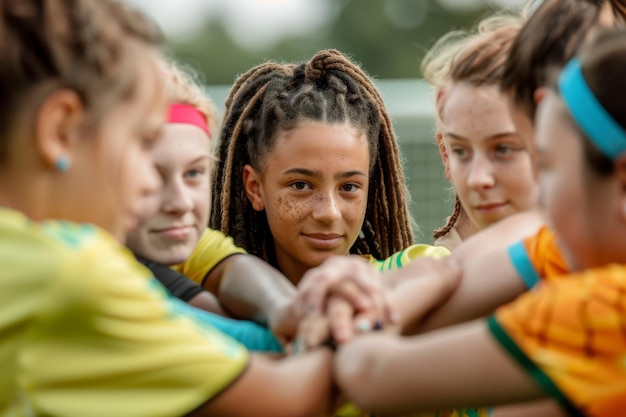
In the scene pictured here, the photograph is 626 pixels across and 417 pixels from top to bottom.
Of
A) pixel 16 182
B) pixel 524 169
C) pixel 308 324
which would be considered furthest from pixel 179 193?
pixel 524 169

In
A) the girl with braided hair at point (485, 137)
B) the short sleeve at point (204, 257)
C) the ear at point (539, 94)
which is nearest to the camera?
the ear at point (539, 94)

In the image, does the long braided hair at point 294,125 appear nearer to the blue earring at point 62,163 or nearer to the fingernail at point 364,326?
the fingernail at point 364,326

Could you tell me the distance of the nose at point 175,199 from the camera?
10.5 feet

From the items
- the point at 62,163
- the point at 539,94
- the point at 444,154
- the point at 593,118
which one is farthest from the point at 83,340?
the point at 444,154

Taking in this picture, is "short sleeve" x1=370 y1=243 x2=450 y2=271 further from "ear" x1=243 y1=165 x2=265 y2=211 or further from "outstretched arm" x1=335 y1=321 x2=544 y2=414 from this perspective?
"outstretched arm" x1=335 y1=321 x2=544 y2=414

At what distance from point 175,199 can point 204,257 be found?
329mm

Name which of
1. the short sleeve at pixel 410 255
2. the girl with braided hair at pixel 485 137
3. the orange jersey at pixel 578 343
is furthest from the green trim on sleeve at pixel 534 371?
the short sleeve at pixel 410 255

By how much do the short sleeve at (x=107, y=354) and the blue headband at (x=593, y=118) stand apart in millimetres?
903

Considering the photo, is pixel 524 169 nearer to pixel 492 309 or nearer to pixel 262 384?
pixel 492 309

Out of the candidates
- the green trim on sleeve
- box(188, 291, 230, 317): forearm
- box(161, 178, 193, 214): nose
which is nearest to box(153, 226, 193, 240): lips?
box(161, 178, 193, 214): nose

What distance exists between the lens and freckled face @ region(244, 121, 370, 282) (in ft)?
13.2

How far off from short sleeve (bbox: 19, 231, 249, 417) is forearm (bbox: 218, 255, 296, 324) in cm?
65

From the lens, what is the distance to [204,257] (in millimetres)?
3463

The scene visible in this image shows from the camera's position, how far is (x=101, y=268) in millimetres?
2244
